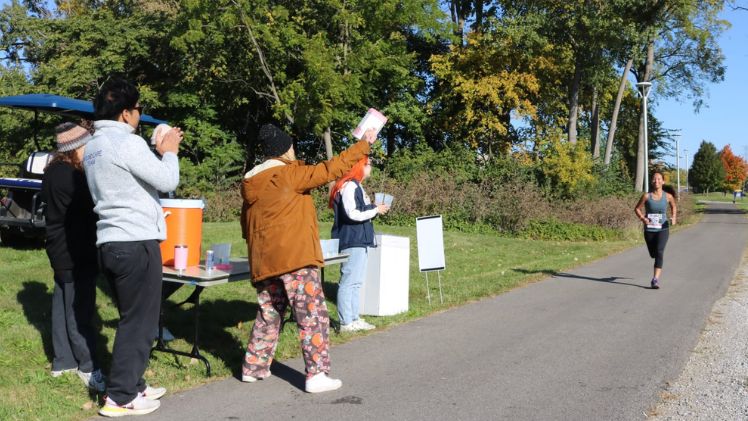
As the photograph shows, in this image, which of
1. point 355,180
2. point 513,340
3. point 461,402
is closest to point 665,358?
point 513,340

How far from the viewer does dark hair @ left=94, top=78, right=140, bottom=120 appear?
4.71 meters

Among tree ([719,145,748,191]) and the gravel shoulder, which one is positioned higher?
tree ([719,145,748,191])

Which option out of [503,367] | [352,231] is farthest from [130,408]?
[352,231]

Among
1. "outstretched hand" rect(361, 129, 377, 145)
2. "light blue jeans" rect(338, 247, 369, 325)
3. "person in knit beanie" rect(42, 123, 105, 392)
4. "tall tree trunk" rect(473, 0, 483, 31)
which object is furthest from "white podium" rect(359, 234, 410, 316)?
"tall tree trunk" rect(473, 0, 483, 31)

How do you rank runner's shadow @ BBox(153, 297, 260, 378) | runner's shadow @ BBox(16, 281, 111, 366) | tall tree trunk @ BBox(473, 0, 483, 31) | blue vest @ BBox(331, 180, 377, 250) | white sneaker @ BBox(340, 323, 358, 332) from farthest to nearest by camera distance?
tall tree trunk @ BBox(473, 0, 483, 31) → white sneaker @ BBox(340, 323, 358, 332) → blue vest @ BBox(331, 180, 377, 250) → runner's shadow @ BBox(153, 297, 260, 378) → runner's shadow @ BBox(16, 281, 111, 366)

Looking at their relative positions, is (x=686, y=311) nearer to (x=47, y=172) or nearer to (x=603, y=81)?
(x=47, y=172)

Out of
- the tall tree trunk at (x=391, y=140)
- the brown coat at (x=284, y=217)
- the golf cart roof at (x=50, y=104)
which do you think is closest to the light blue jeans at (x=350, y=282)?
the brown coat at (x=284, y=217)

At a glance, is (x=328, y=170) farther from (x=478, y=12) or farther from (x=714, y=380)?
(x=478, y=12)

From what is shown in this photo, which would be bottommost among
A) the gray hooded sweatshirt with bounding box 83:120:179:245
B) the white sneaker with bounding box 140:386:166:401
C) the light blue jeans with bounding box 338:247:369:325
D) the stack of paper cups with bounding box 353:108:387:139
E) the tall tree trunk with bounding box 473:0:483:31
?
the white sneaker with bounding box 140:386:166:401

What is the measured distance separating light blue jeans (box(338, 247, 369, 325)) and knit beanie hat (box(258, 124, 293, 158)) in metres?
2.29

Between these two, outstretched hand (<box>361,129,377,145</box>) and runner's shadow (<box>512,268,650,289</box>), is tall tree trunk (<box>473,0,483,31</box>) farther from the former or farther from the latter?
outstretched hand (<box>361,129,377,145</box>)

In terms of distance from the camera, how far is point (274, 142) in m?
5.45

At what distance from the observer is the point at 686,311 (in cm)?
952

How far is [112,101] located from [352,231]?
3.37 metres
